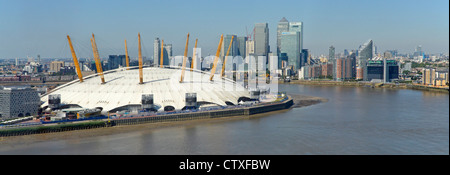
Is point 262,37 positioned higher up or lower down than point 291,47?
higher up

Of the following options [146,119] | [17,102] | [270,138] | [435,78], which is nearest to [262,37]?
[435,78]

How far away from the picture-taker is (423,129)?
60.4ft

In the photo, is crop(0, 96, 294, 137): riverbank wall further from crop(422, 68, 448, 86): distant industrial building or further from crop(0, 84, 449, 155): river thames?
crop(422, 68, 448, 86): distant industrial building

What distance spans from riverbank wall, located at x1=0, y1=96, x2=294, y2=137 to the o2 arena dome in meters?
0.99

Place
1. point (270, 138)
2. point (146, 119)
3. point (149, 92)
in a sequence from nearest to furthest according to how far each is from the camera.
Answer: point (270, 138)
point (146, 119)
point (149, 92)

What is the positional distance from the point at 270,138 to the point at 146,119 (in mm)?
7342

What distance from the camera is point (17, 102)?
20.9 m

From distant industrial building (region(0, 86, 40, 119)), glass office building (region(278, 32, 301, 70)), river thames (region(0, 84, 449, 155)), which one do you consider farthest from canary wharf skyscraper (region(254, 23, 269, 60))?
distant industrial building (region(0, 86, 40, 119))

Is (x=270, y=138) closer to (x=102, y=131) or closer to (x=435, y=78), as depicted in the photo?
(x=102, y=131)

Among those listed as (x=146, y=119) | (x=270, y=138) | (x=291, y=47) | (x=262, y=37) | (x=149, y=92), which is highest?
(x=262, y=37)

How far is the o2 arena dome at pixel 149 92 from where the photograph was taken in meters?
22.5

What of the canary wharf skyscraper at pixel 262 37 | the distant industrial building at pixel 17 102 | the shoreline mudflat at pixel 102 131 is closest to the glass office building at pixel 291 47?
the canary wharf skyscraper at pixel 262 37

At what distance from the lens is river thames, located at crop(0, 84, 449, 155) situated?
575 inches

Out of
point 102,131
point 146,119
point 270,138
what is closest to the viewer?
point 270,138
